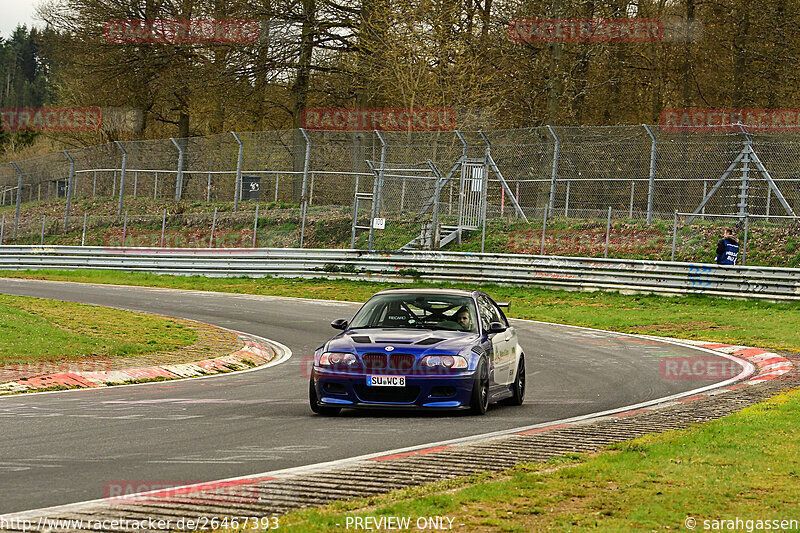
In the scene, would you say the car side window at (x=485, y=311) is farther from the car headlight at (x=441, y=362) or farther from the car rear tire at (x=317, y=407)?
the car rear tire at (x=317, y=407)

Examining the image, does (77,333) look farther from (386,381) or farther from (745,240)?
(745,240)

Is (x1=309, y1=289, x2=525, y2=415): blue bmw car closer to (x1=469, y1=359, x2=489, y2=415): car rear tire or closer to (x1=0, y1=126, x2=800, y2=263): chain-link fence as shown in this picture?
(x1=469, y1=359, x2=489, y2=415): car rear tire

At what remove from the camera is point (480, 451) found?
8609 mm

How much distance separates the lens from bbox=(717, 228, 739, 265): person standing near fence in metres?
25.9

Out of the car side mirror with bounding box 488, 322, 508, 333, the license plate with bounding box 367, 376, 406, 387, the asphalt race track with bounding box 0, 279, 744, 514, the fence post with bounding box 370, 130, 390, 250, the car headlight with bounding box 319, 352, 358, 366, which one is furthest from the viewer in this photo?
the fence post with bounding box 370, 130, 390, 250

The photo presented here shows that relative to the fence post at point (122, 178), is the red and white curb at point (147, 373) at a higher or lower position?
lower

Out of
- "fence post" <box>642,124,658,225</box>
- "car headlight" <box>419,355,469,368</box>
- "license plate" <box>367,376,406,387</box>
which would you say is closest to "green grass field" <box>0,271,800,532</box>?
"car headlight" <box>419,355,469,368</box>

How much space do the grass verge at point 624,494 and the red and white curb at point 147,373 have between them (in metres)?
7.41

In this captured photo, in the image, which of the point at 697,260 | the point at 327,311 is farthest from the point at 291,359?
the point at 697,260

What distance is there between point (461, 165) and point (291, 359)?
17.5 meters

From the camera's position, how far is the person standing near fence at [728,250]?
25922 millimetres

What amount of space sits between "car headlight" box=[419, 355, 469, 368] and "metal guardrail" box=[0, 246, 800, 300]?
16.7m

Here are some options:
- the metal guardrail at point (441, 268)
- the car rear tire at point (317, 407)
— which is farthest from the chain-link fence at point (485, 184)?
the car rear tire at point (317, 407)

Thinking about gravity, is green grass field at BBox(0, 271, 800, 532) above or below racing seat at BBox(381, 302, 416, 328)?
below
